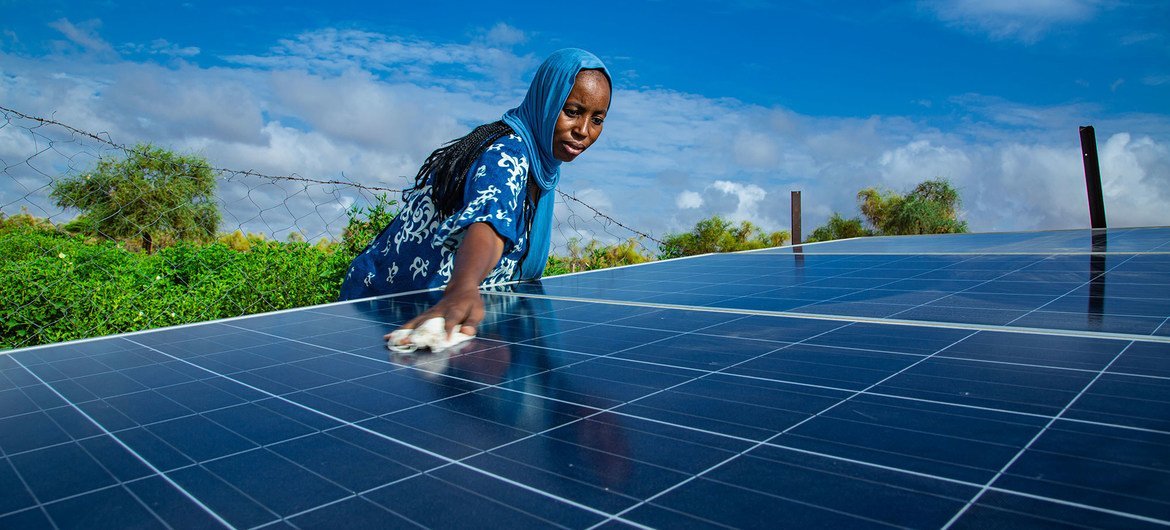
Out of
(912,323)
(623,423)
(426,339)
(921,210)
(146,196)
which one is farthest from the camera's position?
(921,210)

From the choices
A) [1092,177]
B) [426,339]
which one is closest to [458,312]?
[426,339]

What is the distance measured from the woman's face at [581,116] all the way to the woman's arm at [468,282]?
0.85 m

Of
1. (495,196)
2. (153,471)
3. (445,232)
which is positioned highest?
(495,196)

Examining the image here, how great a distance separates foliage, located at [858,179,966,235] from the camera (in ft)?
68.4

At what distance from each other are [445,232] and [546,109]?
84 cm

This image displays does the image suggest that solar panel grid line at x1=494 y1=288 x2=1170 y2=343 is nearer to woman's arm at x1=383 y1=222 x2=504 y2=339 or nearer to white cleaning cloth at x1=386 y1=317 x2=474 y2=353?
woman's arm at x1=383 y1=222 x2=504 y2=339

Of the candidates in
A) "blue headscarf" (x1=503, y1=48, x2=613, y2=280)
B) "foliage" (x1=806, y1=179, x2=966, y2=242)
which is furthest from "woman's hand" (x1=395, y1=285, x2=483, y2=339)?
"foliage" (x1=806, y1=179, x2=966, y2=242)

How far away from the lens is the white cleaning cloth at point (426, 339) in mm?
2064

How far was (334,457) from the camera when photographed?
1227 millimetres

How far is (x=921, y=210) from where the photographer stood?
68.8 feet

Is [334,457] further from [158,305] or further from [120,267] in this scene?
[120,267]

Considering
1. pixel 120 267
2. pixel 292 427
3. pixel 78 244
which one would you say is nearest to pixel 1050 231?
pixel 292 427

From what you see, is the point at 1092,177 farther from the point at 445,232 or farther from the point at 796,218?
the point at 445,232

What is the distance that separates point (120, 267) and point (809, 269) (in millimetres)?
5632
